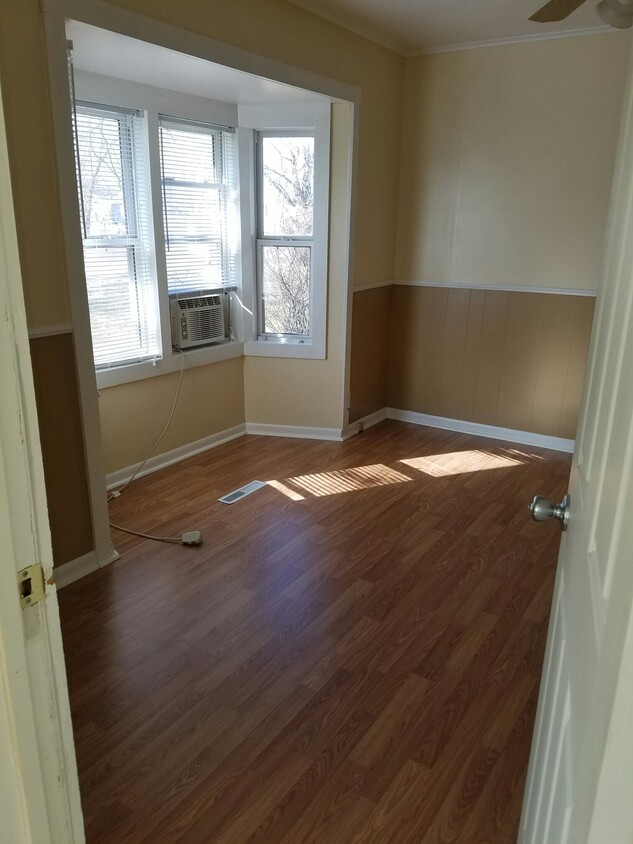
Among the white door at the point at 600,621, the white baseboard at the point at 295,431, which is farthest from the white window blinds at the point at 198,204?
the white door at the point at 600,621

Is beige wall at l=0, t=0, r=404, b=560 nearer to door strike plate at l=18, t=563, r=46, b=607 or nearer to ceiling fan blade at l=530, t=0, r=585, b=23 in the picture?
ceiling fan blade at l=530, t=0, r=585, b=23

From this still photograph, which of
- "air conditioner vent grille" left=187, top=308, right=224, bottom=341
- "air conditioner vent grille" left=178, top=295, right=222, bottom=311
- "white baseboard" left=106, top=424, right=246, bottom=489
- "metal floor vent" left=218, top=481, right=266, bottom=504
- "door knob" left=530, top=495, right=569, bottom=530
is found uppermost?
"air conditioner vent grille" left=178, top=295, right=222, bottom=311

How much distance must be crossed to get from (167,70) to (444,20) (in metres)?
1.69

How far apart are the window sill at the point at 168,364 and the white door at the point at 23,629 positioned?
8.97 ft

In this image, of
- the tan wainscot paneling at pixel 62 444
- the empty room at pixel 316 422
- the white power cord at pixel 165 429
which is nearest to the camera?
the empty room at pixel 316 422

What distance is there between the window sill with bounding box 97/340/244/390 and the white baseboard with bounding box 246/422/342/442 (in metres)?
0.56

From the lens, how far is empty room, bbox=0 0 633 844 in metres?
0.94

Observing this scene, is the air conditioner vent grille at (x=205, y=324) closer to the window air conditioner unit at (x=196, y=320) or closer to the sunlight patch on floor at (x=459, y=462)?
the window air conditioner unit at (x=196, y=320)

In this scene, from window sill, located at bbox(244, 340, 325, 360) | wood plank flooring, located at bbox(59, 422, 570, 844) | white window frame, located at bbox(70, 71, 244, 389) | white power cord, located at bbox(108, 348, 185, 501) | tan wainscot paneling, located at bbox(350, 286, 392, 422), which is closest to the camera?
wood plank flooring, located at bbox(59, 422, 570, 844)

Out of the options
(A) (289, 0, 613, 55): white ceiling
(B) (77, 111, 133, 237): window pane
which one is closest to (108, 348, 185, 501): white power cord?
(B) (77, 111, 133, 237): window pane

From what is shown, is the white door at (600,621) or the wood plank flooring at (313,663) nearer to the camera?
the white door at (600,621)

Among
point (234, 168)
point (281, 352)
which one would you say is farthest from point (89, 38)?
point (281, 352)

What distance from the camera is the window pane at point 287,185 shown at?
415 cm

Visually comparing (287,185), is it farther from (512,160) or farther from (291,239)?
(512,160)
